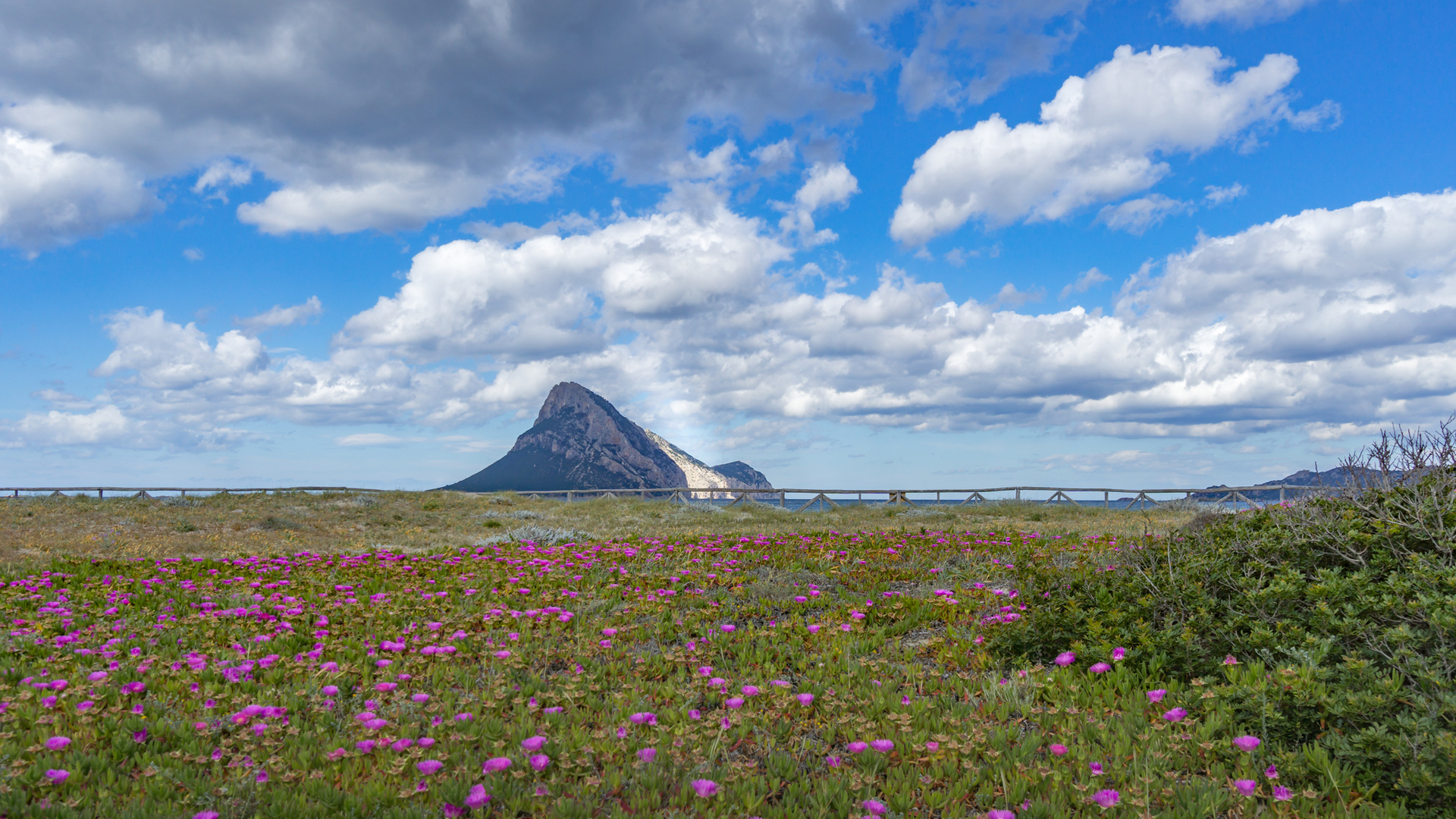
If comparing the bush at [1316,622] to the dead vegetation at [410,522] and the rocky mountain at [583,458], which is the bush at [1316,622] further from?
the rocky mountain at [583,458]

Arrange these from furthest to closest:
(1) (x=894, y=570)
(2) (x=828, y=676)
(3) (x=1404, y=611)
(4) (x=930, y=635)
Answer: (1) (x=894, y=570) < (4) (x=930, y=635) < (2) (x=828, y=676) < (3) (x=1404, y=611)

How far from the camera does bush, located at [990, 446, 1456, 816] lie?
397cm

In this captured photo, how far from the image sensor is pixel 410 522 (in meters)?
23.3

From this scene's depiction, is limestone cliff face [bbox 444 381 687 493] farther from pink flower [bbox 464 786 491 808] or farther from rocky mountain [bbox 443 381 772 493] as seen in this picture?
pink flower [bbox 464 786 491 808]

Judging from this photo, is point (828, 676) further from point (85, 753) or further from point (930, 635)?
point (85, 753)

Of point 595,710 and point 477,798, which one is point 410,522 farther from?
point 477,798

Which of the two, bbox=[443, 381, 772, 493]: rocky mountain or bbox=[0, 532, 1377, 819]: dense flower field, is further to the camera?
bbox=[443, 381, 772, 493]: rocky mountain

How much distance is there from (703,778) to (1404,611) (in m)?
4.99

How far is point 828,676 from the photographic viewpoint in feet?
18.6

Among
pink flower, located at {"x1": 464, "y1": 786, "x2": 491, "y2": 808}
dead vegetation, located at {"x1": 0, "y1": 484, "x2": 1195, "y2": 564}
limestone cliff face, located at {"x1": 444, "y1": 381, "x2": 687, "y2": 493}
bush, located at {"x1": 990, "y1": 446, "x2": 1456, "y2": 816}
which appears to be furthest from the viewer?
limestone cliff face, located at {"x1": 444, "y1": 381, "x2": 687, "y2": 493}

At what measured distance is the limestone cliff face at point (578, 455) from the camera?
164875 millimetres

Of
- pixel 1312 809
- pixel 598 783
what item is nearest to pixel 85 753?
pixel 598 783

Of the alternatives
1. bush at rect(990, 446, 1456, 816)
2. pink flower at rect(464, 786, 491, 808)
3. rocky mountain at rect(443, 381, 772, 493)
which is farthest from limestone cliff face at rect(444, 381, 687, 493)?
pink flower at rect(464, 786, 491, 808)

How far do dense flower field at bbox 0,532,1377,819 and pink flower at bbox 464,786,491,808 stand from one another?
2 centimetres
